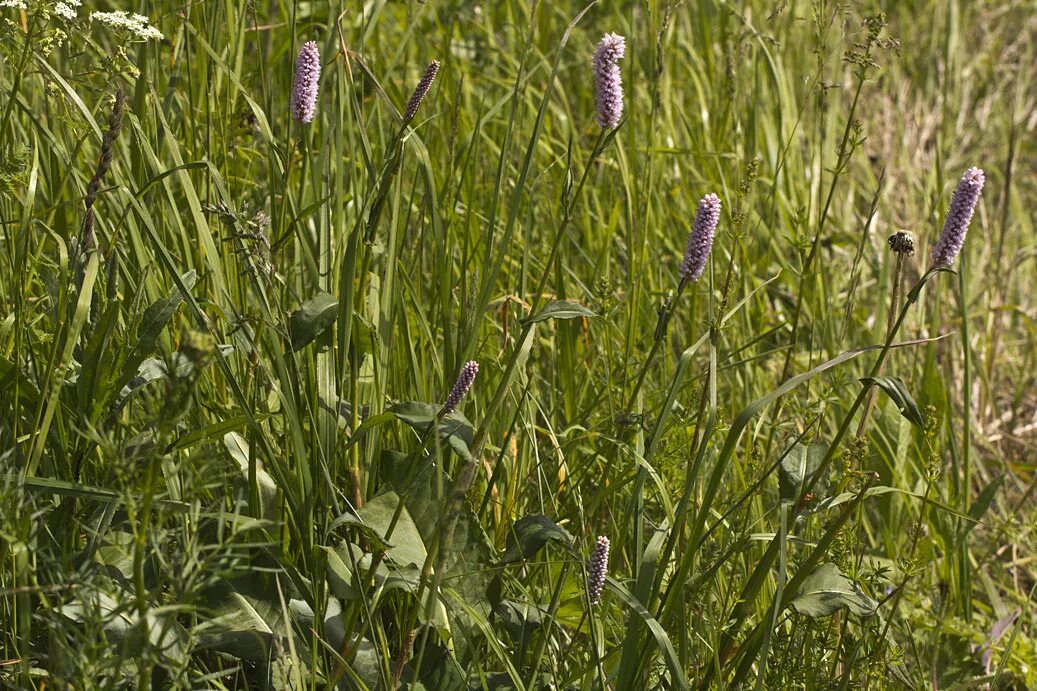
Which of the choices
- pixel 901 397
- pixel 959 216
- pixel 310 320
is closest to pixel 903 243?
pixel 959 216

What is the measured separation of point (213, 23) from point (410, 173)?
924 millimetres

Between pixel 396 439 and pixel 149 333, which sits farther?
pixel 396 439

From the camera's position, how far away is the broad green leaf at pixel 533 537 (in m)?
1.38

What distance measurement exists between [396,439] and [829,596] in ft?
2.17

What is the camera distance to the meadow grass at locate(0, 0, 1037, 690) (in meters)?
1.31

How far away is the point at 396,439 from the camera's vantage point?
175 centimetres

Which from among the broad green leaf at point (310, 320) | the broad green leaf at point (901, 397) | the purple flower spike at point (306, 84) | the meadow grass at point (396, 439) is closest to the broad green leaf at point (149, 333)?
the meadow grass at point (396, 439)

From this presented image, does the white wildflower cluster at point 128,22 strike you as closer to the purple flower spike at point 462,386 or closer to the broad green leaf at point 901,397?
the purple flower spike at point 462,386

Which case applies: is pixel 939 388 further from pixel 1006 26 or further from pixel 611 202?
pixel 1006 26

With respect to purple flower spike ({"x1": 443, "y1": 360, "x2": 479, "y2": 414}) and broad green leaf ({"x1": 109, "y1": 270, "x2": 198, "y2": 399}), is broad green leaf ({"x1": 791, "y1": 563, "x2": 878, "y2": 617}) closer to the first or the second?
purple flower spike ({"x1": 443, "y1": 360, "x2": 479, "y2": 414})

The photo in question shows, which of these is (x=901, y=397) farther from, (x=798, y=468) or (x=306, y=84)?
(x=306, y=84)

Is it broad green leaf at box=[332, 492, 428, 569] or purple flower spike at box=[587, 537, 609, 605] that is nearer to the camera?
purple flower spike at box=[587, 537, 609, 605]

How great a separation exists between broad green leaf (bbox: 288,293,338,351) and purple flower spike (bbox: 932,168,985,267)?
0.72 meters

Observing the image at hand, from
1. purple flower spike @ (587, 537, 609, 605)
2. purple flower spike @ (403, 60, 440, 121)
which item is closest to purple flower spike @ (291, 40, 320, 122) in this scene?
purple flower spike @ (403, 60, 440, 121)
